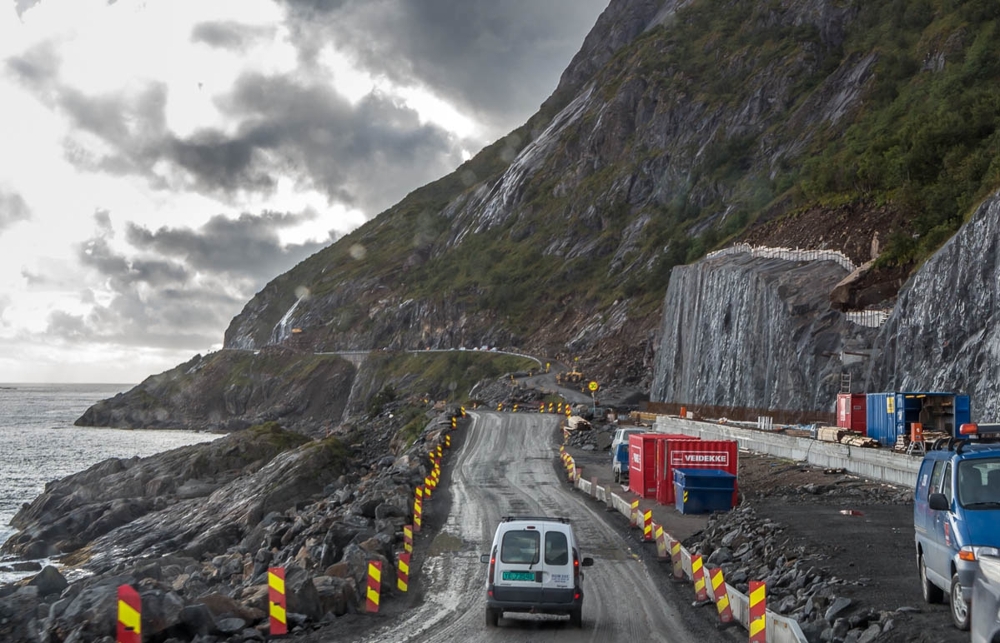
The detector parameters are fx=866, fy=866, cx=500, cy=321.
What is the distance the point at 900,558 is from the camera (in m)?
18.5

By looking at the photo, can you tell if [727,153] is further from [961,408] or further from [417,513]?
[417,513]

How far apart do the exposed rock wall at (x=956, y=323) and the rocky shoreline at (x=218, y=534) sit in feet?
79.8

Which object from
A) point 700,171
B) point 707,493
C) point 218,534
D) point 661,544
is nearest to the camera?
point 661,544

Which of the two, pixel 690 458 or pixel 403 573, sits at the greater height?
pixel 690 458

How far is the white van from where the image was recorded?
52.9 ft

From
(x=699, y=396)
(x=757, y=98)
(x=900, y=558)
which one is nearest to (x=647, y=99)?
(x=757, y=98)

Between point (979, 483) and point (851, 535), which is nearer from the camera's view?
point (979, 483)

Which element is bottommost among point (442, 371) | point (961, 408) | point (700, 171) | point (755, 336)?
point (961, 408)

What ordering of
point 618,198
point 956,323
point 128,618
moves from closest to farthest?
1. point 128,618
2. point 956,323
3. point 618,198

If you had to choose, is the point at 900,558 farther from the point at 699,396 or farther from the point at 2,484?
the point at 2,484

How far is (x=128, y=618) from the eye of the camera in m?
13.8

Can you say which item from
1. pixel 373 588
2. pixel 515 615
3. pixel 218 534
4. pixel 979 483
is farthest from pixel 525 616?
pixel 218 534

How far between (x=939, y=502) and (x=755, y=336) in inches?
1964

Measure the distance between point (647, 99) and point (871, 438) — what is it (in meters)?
129
